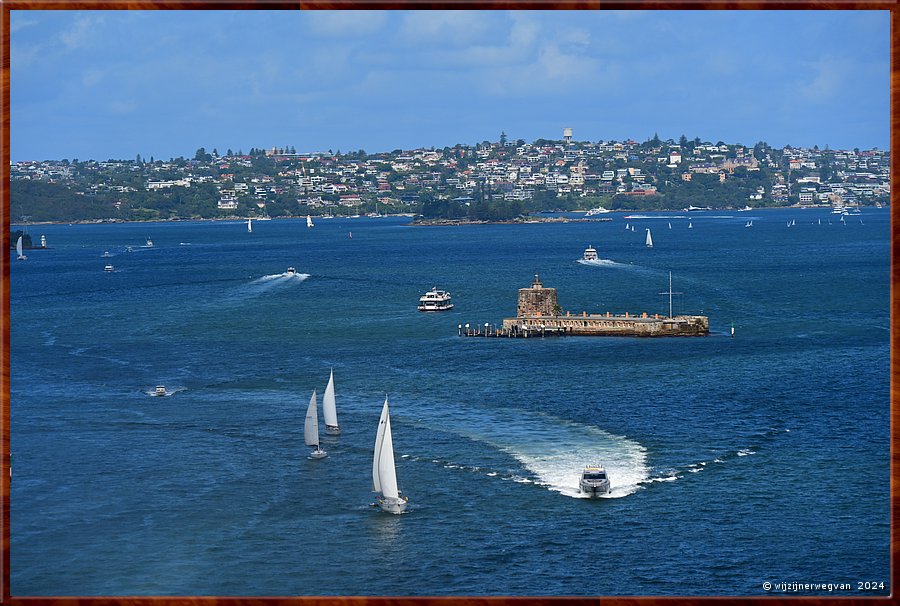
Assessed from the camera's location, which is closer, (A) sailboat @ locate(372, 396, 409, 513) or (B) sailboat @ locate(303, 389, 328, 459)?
(A) sailboat @ locate(372, 396, 409, 513)

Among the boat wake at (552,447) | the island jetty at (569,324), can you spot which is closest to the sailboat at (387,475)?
the boat wake at (552,447)

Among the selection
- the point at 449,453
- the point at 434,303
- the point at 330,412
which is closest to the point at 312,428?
the point at 330,412

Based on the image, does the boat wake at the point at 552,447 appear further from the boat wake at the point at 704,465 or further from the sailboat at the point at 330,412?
the sailboat at the point at 330,412

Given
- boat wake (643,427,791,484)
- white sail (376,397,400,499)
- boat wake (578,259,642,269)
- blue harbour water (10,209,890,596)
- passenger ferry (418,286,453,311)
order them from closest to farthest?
blue harbour water (10,209,890,596), white sail (376,397,400,499), boat wake (643,427,791,484), passenger ferry (418,286,453,311), boat wake (578,259,642,269)

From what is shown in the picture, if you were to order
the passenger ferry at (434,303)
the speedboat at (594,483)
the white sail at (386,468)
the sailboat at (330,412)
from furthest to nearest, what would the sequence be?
the passenger ferry at (434,303)
the sailboat at (330,412)
the speedboat at (594,483)
the white sail at (386,468)

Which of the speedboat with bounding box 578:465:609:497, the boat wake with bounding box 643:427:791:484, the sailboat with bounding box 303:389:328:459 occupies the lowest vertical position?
the boat wake with bounding box 643:427:791:484

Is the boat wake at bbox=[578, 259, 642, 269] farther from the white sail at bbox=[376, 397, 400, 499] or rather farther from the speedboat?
the white sail at bbox=[376, 397, 400, 499]

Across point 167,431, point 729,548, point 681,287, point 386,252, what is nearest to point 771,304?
point 681,287

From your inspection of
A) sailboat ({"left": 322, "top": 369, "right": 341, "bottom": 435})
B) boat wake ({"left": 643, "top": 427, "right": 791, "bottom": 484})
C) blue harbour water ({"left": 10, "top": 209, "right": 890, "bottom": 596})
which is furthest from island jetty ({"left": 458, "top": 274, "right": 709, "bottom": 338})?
sailboat ({"left": 322, "top": 369, "right": 341, "bottom": 435})
